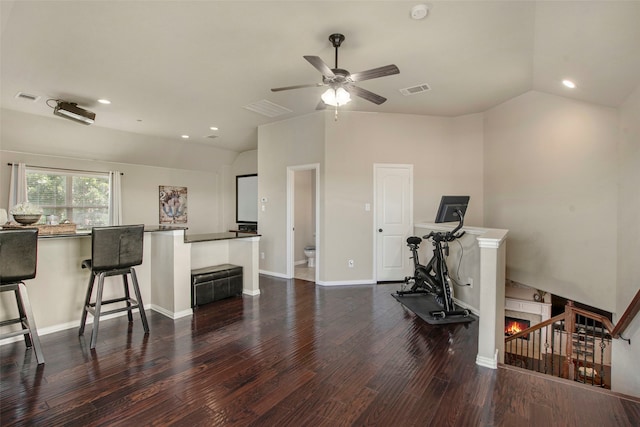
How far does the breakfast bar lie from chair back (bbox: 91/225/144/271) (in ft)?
1.34

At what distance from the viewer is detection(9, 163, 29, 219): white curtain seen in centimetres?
499

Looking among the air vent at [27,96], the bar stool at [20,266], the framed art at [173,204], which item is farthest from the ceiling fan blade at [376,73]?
the framed art at [173,204]

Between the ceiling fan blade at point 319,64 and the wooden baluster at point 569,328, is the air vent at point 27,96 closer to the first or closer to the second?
the ceiling fan blade at point 319,64

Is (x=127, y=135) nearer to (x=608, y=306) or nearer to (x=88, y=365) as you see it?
(x=88, y=365)

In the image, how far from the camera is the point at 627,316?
2844 millimetres

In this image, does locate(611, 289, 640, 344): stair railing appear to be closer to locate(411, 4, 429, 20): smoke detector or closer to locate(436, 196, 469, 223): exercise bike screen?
locate(436, 196, 469, 223): exercise bike screen

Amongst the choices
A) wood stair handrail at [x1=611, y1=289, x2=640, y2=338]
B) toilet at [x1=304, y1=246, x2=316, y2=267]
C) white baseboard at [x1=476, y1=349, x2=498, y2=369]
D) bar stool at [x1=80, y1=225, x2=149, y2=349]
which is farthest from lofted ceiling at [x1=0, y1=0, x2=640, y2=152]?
toilet at [x1=304, y1=246, x2=316, y2=267]

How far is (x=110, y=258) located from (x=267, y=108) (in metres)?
3.14

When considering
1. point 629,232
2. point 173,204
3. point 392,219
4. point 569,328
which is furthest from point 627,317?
point 173,204

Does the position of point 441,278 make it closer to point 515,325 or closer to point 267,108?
point 267,108

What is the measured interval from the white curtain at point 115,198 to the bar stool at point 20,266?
4.27m

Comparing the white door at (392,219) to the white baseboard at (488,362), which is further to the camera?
the white door at (392,219)

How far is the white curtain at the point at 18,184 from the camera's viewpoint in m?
4.99

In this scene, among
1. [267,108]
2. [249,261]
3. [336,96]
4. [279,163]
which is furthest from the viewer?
[279,163]
